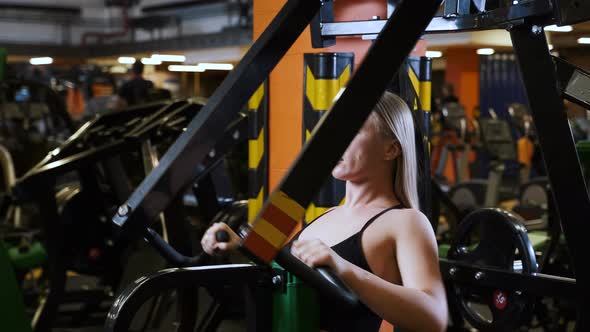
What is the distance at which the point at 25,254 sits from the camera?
570 cm

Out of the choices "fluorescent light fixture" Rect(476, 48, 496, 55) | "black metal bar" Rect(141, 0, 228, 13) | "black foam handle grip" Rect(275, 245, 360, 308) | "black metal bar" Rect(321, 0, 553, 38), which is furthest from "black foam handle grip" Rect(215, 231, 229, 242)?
"black metal bar" Rect(141, 0, 228, 13)

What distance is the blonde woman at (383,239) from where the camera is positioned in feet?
5.67

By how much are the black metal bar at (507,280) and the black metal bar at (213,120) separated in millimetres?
1028

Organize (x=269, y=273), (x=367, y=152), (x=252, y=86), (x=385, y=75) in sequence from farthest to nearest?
(x=269, y=273)
(x=252, y=86)
(x=367, y=152)
(x=385, y=75)

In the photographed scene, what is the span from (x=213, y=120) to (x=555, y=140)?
2.49 ft

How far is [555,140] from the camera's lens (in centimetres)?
203

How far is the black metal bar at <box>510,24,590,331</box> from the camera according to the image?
200 cm

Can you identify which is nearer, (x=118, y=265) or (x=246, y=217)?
(x=246, y=217)

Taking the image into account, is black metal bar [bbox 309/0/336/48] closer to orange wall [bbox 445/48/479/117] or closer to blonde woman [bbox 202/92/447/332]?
blonde woman [bbox 202/92/447/332]

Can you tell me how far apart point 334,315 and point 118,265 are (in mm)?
3974

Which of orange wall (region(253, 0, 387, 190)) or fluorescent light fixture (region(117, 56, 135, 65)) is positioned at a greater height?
orange wall (region(253, 0, 387, 190))

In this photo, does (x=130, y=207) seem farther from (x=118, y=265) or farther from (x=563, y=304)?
(x=118, y=265)

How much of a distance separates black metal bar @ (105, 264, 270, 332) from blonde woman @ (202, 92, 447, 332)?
1.00ft

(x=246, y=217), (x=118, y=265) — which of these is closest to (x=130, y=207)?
(x=246, y=217)
